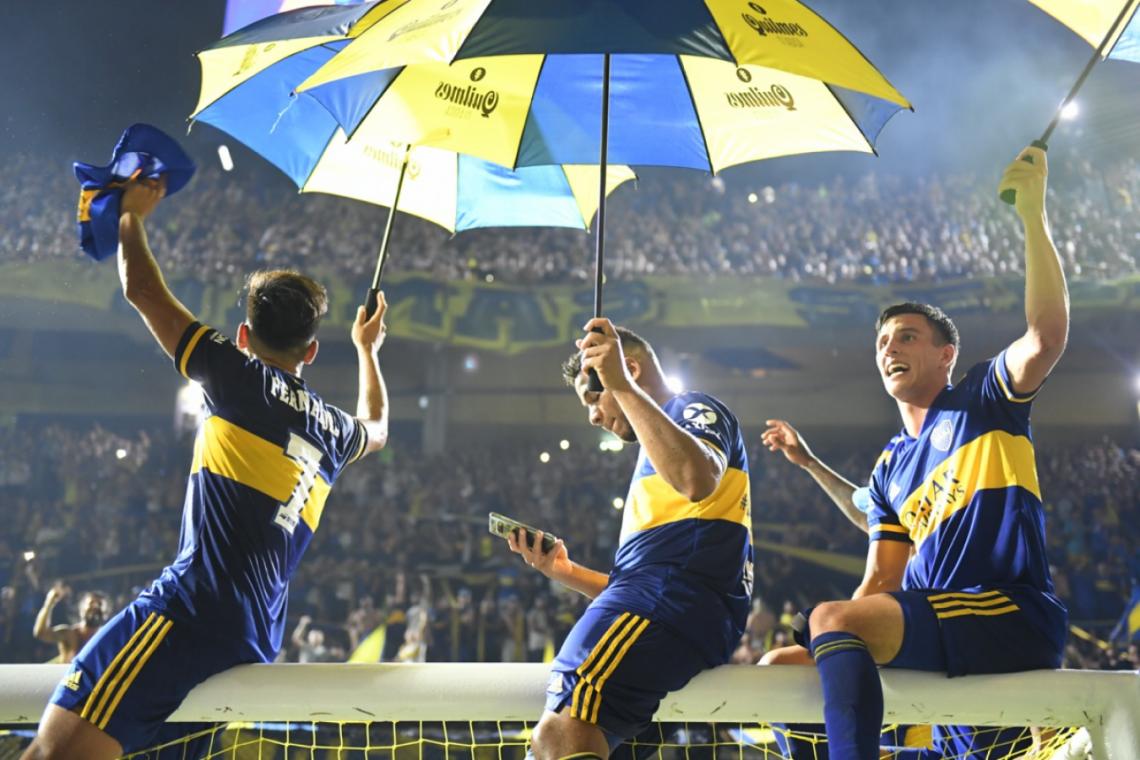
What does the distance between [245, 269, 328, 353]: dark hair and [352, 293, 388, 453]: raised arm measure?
420mm

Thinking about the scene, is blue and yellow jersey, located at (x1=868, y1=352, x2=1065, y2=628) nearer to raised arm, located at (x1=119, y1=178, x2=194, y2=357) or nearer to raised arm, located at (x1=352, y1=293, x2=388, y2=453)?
raised arm, located at (x1=352, y1=293, x2=388, y2=453)

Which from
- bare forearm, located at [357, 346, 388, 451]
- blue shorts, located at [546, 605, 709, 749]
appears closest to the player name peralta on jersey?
blue shorts, located at [546, 605, 709, 749]

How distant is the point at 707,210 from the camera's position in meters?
21.0

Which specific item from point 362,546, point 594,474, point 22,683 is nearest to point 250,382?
point 22,683

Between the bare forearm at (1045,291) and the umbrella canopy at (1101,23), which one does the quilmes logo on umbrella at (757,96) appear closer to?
the umbrella canopy at (1101,23)

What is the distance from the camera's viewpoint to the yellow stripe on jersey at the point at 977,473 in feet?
9.69

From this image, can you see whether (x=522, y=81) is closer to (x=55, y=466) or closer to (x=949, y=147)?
(x=55, y=466)

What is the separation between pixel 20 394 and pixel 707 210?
45.0 feet

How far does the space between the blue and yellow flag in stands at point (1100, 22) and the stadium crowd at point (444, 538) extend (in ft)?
→ 36.4

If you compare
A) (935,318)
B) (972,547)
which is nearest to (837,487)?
(935,318)

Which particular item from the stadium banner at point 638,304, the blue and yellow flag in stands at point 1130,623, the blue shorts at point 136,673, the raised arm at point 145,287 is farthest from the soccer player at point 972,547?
the stadium banner at point 638,304

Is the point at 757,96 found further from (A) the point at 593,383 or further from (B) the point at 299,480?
(B) the point at 299,480

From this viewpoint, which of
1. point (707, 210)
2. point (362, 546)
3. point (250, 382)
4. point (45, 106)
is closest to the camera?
point (250, 382)

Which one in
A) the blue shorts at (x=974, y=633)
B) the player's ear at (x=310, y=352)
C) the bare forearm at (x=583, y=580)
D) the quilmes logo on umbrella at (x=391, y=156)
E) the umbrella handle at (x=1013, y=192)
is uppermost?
the quilmes logo on umbrella at (x=391, y=156)
